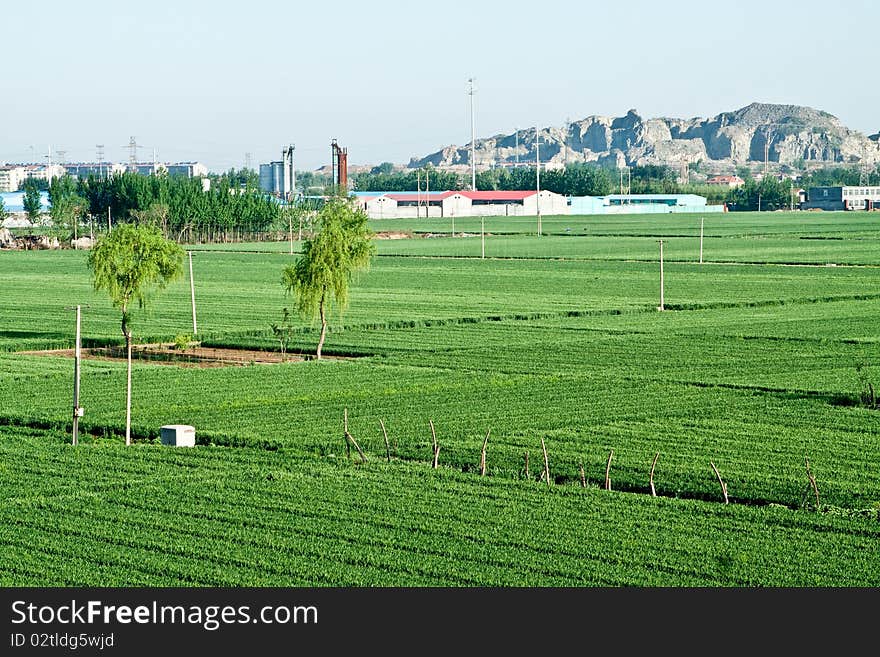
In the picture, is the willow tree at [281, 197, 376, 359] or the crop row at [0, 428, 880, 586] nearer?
the crop row at [0, 428, 880, 586]

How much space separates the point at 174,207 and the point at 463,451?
104 m

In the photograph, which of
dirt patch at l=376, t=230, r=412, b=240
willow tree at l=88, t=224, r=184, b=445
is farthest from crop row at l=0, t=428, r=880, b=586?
dirt patch at l=376, t=230, r=412, b=240

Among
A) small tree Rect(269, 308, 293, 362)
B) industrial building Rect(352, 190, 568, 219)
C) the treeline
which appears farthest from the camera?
industrial building Rect(352, 190, 568, 219)

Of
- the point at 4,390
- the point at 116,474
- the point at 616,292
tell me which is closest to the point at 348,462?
the point at 116,474

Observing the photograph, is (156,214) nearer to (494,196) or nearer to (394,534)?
(494,196)

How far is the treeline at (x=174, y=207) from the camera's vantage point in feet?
419

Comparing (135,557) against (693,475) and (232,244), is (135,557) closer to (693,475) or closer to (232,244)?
(693,475)

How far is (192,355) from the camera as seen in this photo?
43531 mm

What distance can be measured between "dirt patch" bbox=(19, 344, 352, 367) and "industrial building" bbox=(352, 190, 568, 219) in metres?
131

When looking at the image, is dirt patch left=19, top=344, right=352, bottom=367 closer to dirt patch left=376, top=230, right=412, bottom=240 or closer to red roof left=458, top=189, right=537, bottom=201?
dirt patch left=376, top=230, right=412, bottom=240

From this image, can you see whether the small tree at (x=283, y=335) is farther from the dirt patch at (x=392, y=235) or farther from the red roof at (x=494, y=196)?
the red roof at (x=494, y=196)

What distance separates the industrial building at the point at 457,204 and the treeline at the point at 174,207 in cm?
4132

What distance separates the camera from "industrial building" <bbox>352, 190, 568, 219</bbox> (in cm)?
18025

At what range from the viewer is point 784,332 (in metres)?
48.1
